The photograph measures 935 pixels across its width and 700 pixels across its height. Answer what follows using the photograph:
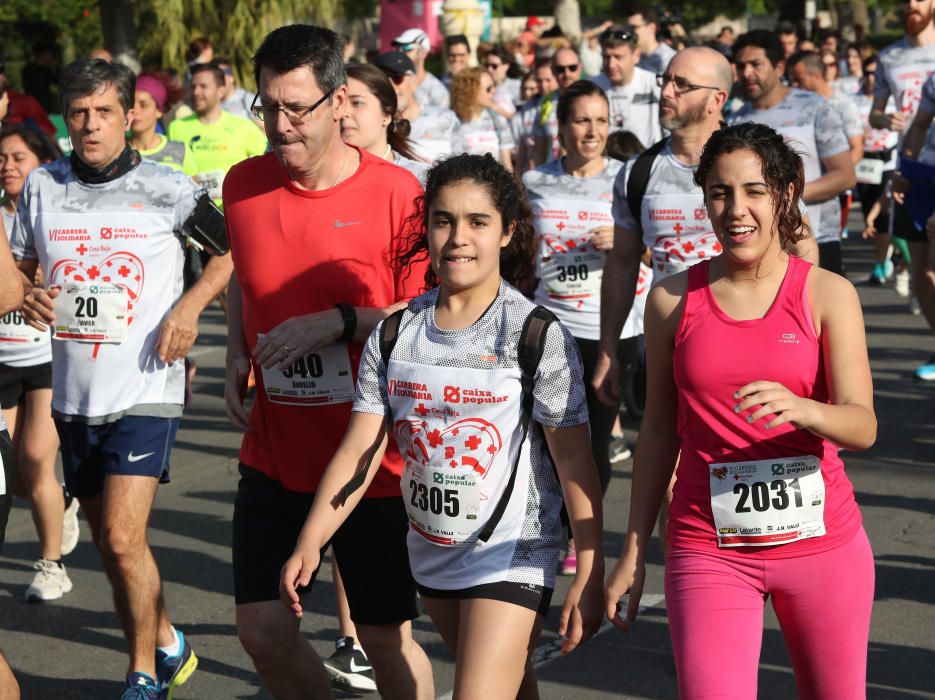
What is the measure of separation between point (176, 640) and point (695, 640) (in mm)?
2483

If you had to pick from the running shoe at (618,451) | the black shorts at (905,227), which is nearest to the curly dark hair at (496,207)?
the running shoe at (618,451)

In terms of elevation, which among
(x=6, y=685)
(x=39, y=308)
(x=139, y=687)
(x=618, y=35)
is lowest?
(x=139, y=687)

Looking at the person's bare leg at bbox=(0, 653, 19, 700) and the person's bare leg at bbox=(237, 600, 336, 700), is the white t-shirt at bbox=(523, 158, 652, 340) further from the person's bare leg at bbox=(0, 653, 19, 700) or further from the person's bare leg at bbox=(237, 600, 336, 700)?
the person's bare leg at bbox=(0, 653, 19, 700)

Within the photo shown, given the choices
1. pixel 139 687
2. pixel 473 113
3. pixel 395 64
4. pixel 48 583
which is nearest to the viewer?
pixel 139 687

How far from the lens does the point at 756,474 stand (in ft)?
11.5

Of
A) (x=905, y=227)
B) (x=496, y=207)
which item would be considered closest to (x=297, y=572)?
(x=496, y=207)

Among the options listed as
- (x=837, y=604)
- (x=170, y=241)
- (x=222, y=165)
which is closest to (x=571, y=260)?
(x=170, y=241)

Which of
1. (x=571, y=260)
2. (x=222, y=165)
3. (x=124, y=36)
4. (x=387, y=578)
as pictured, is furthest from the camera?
(x=124, y=36)

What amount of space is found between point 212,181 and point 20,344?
459cm

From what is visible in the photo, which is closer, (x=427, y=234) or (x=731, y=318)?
(x=731, y=318)

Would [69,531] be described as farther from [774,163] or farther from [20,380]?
[774,163]

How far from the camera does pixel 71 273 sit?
17.3 ft

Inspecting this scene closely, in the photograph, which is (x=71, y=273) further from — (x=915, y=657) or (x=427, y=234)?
(x=915, y=657)

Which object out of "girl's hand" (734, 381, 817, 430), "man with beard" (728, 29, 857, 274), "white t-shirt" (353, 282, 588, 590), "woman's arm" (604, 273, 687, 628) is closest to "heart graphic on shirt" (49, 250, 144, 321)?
"white t-shirt" (353, 282, 588, 590)
